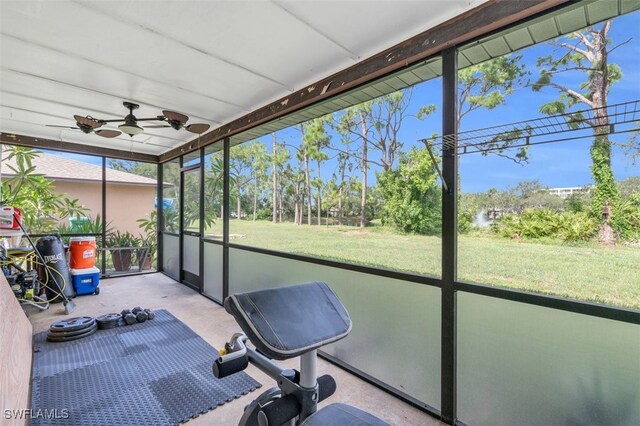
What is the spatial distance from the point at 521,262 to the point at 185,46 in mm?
2550

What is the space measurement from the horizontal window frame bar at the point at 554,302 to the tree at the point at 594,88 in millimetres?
376

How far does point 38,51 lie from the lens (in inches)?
84.9

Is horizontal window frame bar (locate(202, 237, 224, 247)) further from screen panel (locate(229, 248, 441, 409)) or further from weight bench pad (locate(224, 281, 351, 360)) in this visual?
weight bench pad (locate(224, 281, 351, 360))

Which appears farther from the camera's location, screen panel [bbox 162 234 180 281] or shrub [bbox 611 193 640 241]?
Result: screen panel [bbox 162 234 180 281]

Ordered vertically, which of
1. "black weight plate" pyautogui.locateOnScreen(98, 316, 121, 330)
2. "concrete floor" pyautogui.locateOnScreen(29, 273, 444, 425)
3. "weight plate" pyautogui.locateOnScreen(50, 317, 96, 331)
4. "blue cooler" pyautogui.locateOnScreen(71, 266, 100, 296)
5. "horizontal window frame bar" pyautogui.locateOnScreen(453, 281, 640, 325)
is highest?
"horizontal window frame bar" pyautogui.locateOnScreen(453, 281, 640, 325)

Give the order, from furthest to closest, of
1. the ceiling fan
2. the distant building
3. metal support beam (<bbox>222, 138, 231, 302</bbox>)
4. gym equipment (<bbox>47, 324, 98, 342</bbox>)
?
metal support beam (<bbox>222, 138, 231, 302</bbox>), the ceiling fan, gym equipment (<bbox>47, 324, 98, 342</bbox>), the distant building

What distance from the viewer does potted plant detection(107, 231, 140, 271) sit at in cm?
577

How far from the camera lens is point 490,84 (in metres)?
1.87

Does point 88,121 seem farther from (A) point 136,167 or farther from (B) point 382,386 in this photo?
(B) point 382,386

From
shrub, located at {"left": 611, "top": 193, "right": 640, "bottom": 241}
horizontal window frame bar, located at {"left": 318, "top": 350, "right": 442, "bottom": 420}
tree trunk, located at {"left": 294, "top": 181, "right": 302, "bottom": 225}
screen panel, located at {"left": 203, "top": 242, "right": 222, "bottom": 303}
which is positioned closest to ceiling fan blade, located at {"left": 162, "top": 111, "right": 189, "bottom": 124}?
tree trunk, located at {"left": 294, "top": 181, "right": 302, "bottom": 225}

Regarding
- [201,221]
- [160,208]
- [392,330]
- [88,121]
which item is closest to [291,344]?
[392,330]

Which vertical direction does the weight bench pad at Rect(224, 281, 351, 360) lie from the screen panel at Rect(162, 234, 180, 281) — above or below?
above

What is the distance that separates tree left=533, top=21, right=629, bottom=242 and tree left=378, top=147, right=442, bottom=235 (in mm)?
750

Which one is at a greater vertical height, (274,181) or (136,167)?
(136,167)
